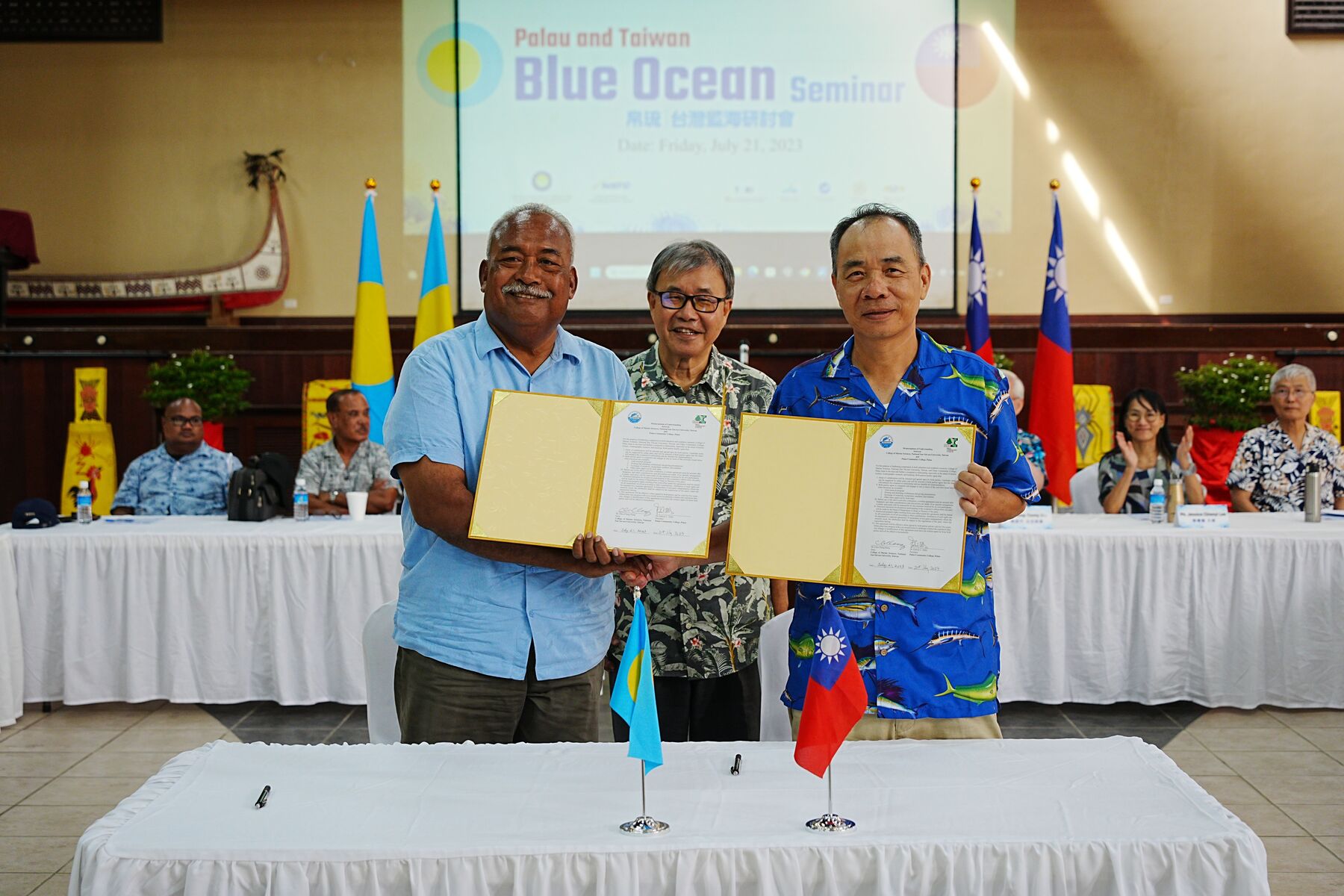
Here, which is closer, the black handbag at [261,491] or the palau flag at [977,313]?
the black handbag at [261,491]

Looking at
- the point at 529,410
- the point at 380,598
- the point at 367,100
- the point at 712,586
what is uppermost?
the point at 367,100

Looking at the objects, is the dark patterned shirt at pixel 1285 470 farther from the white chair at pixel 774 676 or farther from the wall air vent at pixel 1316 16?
the wall air vent at pixel 1316 16

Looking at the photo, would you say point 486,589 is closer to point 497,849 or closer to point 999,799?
point 497,849

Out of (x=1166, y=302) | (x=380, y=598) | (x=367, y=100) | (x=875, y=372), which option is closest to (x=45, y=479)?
(x=367, y=100)

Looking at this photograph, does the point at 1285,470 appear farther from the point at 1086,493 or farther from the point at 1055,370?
the point at 1055,370

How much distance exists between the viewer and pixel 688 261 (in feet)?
8.12

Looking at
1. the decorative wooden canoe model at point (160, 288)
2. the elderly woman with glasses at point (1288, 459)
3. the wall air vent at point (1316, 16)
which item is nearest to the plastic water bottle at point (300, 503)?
the elderly woman with glasses at point (1288, 459)

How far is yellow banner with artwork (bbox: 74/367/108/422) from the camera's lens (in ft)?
26.0

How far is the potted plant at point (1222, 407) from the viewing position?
680 cm

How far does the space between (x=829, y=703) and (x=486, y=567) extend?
0.68m

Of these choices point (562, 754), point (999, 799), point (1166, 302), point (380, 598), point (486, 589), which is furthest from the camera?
point (1166, 302)

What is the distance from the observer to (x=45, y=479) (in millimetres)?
8156

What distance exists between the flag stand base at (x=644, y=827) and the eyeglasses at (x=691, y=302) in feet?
4.16

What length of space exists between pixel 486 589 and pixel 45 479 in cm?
760
